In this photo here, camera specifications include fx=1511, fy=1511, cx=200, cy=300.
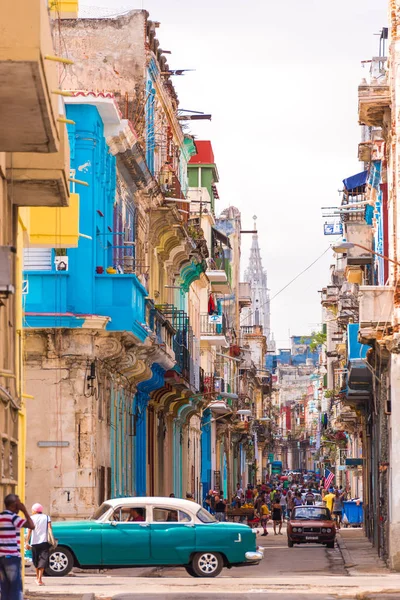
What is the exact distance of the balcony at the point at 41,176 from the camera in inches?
668

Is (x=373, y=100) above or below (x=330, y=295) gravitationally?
below

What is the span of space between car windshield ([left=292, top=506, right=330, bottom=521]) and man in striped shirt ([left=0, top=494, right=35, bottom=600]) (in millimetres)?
27790

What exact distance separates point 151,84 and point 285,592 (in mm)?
17607

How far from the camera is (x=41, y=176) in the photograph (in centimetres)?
1722

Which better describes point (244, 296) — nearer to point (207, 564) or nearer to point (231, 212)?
point (231, 212)

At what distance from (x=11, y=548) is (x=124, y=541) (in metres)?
10.1

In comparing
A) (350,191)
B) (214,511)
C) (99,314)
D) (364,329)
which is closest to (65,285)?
(99,314)

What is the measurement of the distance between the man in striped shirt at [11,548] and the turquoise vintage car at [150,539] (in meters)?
9.86

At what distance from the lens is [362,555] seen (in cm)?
3553

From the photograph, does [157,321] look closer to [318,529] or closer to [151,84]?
[151,84]

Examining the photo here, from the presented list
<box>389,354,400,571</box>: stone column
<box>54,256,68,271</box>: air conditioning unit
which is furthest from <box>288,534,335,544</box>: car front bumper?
<box>54,256,68,271</box>: air conditioning unit

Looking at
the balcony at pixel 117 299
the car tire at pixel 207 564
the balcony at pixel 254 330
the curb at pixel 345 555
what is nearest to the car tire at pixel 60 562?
the car tire at pixel 207 564

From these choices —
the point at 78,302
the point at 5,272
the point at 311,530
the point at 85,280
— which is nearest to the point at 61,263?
the point at 85,280

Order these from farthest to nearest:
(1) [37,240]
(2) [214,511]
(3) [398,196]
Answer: (2) [214,511], (3) [398,196], (1) [37,240]
